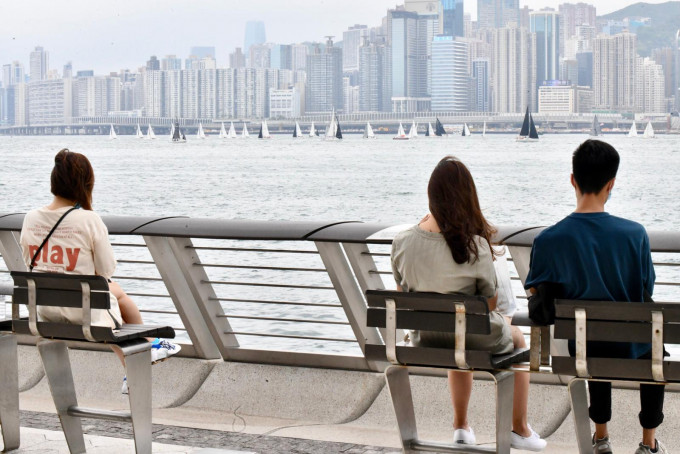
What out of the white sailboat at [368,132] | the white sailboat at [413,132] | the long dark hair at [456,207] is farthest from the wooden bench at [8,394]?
the white sailboat at [368,132]

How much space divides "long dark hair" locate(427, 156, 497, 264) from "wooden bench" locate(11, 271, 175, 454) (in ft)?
4.28

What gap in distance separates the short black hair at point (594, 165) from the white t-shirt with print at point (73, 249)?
6.78ft

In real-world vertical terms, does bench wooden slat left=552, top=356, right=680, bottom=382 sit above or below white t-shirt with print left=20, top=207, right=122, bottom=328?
below

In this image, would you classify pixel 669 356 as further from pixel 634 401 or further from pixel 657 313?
pixel 634 401

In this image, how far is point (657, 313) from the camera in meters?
3.69

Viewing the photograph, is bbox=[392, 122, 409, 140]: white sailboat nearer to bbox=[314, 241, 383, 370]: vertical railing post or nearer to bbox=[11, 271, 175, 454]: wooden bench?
bbox=[314, 241, 383, 370]: vertical railing post

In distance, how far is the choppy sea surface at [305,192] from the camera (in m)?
25.0

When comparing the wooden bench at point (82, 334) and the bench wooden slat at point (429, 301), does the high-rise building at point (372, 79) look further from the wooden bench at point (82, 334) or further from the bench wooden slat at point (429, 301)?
the bench wooden slat at point (429, 301)

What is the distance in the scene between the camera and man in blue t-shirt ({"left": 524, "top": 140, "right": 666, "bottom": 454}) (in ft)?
13.3

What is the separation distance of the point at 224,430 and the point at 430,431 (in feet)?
3.50

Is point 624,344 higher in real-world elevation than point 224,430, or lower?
higher

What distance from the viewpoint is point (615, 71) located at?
155 meters

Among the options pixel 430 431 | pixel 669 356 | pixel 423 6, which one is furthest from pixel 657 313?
pixel 423 6

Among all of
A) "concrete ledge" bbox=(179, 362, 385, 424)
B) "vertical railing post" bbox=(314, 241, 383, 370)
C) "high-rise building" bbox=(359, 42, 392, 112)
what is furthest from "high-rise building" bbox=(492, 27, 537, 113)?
"vertical railing post" bbox=(314, 241, 383, 370)
